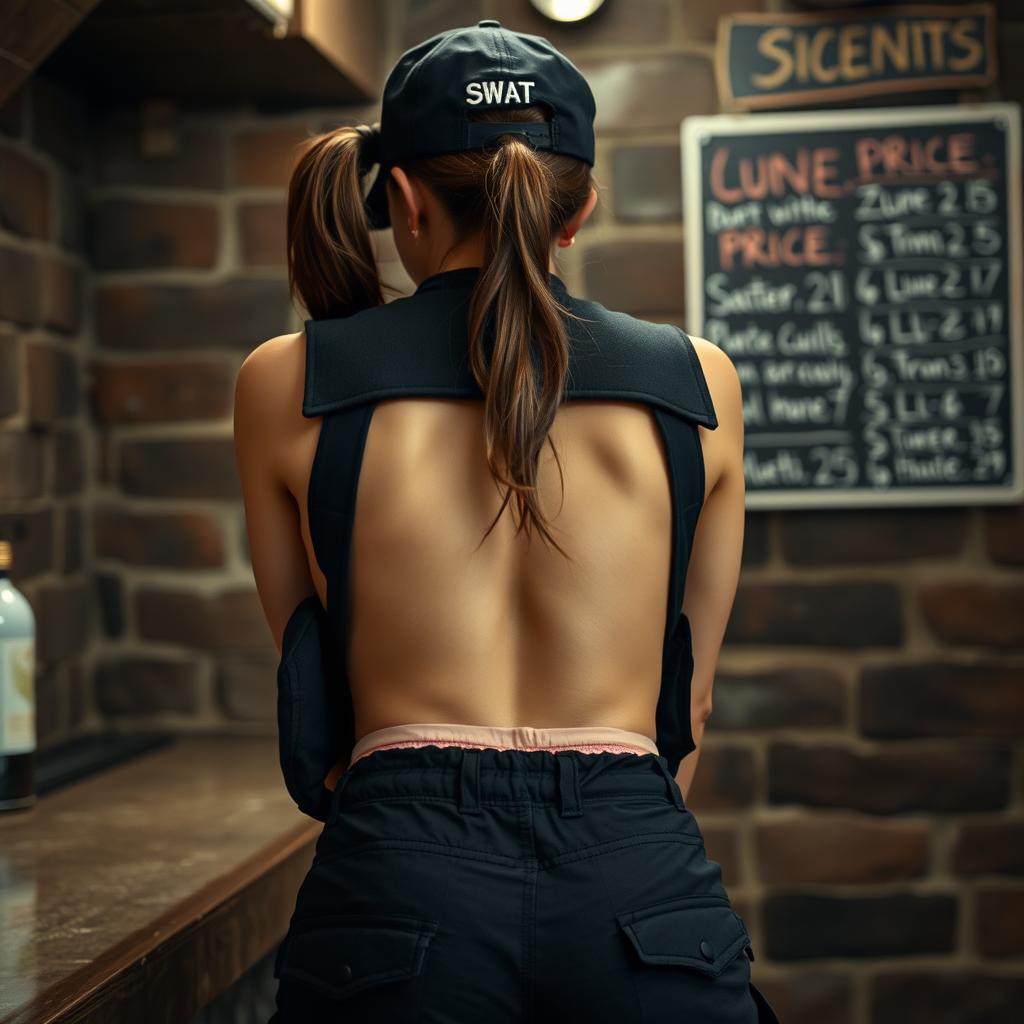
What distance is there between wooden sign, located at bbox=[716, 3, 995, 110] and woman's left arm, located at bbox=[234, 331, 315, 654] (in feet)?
4.24

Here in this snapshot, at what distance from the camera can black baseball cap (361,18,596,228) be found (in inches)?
40.3

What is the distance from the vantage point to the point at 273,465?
3.41ft

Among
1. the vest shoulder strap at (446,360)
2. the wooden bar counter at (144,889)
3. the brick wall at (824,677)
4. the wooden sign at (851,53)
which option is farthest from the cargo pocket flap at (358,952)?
the wooden sign at (851,53)

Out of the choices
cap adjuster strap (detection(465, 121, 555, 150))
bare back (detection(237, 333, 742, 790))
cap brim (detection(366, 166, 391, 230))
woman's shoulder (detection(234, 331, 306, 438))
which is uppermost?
cap adjuster strap (detection(465, 121, 555, 150))

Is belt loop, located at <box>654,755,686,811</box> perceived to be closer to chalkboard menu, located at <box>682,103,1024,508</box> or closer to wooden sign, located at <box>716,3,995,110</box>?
chalkboard menu, located at <box>682,103,1024,508</box>

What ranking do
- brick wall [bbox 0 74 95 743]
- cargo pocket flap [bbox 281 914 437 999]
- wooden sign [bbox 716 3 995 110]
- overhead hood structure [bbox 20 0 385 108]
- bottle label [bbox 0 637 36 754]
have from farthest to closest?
wooden sign [bbox 716 3 995 110] < brick wall [bbox 0 74 95 743] < overhead hood structure [bbox 20 0 385 108] < bottle label [bbox 0 637 36 754] < cargo pocket flap [bbox 281 914 437 999]

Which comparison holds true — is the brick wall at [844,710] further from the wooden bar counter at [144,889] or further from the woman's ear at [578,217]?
the woman's ear at [578,217]

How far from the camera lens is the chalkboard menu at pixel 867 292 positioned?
6.83ft

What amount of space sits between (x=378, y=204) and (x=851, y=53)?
119 centimetres

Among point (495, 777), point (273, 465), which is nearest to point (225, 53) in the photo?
point (273, 465)

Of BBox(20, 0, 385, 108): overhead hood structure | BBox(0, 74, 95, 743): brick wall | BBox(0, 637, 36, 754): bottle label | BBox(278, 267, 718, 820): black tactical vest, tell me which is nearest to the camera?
BBox(278, 267, 718, 820): black tactical vest

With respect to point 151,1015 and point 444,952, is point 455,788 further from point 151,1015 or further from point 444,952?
point 151,1015

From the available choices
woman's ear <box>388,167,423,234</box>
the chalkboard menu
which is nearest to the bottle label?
woman's ear <box>388,167,423,234</box>

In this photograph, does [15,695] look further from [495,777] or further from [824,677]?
[824,677]
